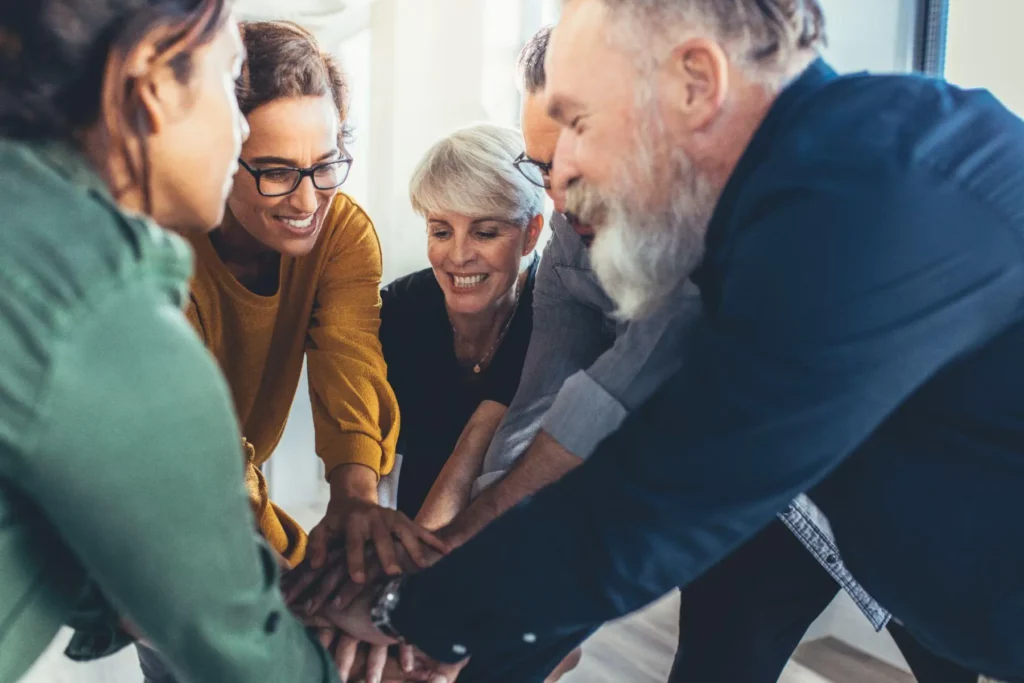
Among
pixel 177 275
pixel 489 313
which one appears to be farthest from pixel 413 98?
pixel 177 275

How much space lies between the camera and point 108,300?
51 centimetres

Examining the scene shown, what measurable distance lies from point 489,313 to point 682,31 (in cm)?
89

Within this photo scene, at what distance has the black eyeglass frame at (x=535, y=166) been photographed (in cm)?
152

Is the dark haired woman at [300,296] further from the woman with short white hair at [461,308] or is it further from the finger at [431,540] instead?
the woman with short white hair at [461,308]

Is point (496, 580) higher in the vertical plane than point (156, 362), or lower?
lower

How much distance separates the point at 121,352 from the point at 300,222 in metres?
0.84

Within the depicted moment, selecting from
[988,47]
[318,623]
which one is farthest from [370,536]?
[988,47]

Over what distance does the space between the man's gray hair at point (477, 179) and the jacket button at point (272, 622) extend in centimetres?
110

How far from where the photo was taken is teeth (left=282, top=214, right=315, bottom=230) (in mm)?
1315

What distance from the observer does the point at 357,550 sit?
3.74 ft

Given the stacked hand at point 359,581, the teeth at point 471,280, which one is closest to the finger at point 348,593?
the stacked hand at point 359,581

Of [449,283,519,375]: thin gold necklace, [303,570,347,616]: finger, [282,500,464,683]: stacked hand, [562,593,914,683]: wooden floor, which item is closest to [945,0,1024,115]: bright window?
[449,283,519,375]: thin gold necklace

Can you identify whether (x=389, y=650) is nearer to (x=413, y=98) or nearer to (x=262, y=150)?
(x=262, y=150)

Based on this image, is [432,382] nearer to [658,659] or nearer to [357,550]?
[357,550]
